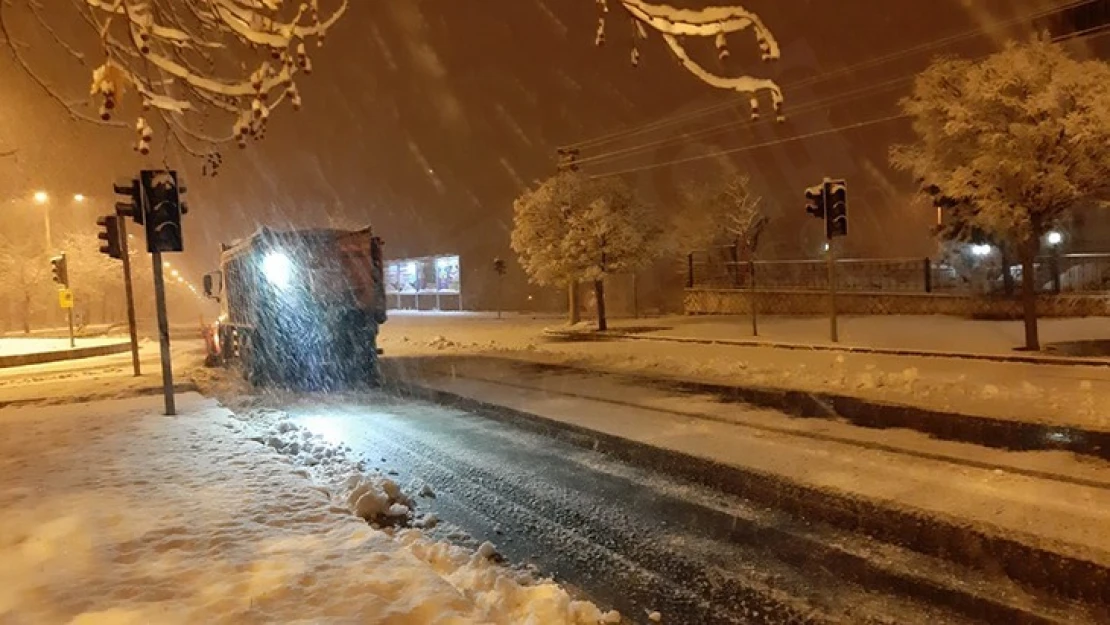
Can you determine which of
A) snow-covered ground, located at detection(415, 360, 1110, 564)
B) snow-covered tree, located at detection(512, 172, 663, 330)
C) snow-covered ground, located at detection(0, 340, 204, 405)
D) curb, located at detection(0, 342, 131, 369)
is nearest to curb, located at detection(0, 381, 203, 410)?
snow-covered ground, located at detection(0, 340, 204, 405)

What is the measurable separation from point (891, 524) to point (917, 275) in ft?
77.7

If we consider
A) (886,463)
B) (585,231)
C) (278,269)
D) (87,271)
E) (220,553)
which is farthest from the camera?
(87,271)

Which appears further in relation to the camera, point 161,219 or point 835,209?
point 835,209

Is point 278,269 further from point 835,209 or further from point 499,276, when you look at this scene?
point 499,276

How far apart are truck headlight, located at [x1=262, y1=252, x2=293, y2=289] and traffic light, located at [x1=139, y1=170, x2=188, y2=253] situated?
A: 6173 millimetres

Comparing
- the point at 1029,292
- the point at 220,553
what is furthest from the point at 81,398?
the point at 1029,292

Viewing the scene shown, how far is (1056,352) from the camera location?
16.1 metres

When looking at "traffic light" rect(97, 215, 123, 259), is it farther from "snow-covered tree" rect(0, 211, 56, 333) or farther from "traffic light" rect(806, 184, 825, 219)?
"snow-covered tree" rect(0, 211, 56, 333)

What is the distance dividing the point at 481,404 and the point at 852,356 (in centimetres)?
883

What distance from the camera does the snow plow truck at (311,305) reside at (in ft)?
58.2

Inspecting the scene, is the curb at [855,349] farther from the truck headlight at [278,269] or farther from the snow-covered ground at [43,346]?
the snow-covered ground at [43,346]

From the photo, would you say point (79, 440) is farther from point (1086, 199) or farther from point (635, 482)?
point (1086, 199)

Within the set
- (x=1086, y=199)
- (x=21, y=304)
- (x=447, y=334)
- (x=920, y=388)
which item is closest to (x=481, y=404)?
(x=920, y=388)

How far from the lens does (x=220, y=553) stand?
5.25 meters
